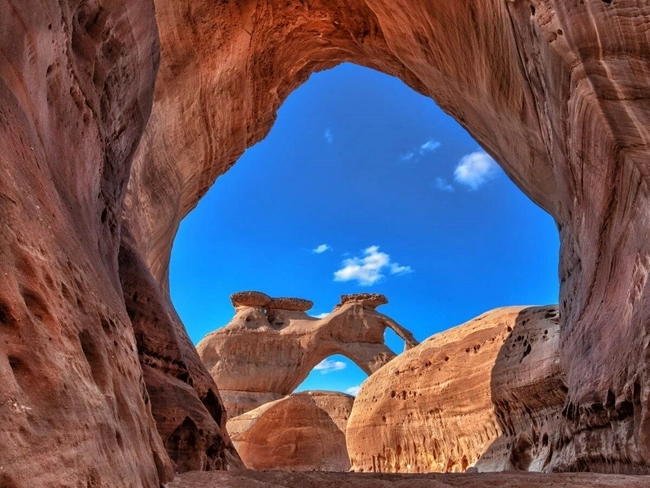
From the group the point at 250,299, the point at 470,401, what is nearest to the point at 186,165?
the point at 470,401

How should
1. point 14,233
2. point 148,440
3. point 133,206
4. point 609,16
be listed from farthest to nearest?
point 133,206, point 609,16, point 148,440, point 14,233

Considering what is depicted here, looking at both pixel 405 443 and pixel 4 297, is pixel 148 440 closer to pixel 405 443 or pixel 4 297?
pixel 4 297

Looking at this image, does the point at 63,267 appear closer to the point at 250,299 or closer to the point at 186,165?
the point at 186,165

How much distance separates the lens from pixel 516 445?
380 inches

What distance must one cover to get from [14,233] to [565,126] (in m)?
4.77

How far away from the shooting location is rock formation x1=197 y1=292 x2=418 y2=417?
28406 mm

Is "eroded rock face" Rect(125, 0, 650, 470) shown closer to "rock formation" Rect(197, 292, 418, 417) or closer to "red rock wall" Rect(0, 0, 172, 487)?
"red rock wall" Rect(0, 0, 172, 487)

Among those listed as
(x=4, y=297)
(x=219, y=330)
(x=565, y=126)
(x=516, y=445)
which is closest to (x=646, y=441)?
(x=565, y=126)

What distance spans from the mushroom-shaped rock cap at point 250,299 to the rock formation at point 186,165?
22.0 meters

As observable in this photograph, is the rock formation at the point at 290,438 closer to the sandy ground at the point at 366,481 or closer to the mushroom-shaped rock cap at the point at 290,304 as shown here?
the sandy ground at the point at 366,481

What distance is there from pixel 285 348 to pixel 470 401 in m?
18.7

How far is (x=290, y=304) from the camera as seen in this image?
32219 mm

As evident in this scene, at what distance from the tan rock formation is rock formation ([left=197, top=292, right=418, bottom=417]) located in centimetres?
1413

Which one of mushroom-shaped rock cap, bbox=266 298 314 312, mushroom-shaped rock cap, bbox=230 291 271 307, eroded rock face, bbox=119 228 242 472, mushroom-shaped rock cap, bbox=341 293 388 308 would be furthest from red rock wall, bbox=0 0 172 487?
mushroom-shaped rock cap, bbox=266 298 314 312
